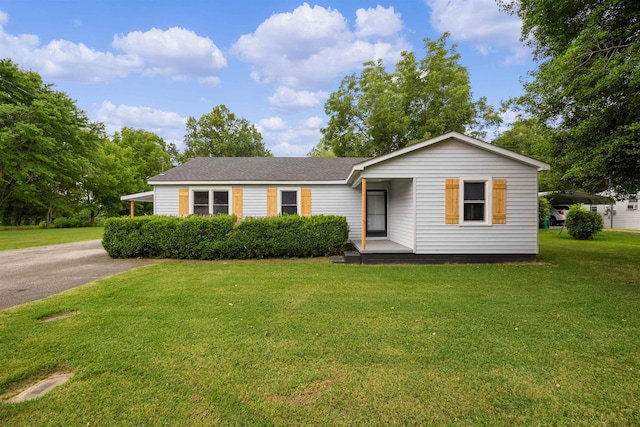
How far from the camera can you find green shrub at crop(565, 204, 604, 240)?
547 inches

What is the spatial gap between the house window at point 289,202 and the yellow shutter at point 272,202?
0.25 meters

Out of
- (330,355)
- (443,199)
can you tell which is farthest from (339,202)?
(330,355)

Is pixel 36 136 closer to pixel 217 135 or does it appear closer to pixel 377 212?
pixel 217 135

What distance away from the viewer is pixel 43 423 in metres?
2.05

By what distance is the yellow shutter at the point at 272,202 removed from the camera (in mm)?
11289

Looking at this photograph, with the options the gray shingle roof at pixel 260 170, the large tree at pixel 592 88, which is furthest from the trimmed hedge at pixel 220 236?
the large tree at pixel 592 88

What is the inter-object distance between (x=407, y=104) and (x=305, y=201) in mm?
15411

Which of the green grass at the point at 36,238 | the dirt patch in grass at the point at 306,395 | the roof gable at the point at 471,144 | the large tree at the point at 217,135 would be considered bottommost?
the dirt patch in grass at the point at 306,395

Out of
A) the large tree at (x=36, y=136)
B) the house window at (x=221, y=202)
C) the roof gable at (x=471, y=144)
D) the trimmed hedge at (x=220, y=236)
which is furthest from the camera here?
the large tree at (x=36, y=136)

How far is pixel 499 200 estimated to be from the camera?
830 centimetres

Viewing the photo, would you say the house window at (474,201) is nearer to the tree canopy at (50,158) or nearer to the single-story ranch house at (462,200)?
the single-story ranch house at (462,200)

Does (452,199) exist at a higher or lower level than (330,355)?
higher

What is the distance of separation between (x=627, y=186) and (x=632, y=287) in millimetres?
2760

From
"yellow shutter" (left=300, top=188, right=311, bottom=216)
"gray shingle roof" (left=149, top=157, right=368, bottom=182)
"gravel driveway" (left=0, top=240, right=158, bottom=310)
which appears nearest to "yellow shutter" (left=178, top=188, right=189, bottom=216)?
"gray shingle roof" (left=149, top=157, right=368, bottom=182)
